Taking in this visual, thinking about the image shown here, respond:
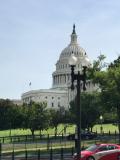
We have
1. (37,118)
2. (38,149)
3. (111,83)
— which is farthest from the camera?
(37,118)

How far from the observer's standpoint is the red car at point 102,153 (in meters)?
34.5

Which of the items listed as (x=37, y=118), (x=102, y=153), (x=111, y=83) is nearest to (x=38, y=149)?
(x=111, y=83)

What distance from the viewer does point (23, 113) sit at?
97812mm

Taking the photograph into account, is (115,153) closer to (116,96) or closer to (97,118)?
(116,96)

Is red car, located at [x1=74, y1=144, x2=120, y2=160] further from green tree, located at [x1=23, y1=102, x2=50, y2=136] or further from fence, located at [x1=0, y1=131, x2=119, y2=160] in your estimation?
green tree, located at [x1=23, y1=102, x2=50, y2=136]

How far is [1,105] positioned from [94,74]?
245 feet

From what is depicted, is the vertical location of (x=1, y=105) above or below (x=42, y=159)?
above

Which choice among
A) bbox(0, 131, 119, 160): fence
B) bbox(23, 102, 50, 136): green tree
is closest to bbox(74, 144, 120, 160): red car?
bbox(0, 131, 119, 160): fence

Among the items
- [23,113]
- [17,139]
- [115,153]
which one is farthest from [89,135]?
[115,153]

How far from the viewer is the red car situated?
34478 mm

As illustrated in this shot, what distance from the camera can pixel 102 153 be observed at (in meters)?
35.1

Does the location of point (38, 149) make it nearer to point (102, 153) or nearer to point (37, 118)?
point (102, 153)

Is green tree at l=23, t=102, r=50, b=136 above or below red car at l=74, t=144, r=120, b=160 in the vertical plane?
above

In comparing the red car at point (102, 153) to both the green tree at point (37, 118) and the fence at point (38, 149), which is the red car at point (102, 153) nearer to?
the fence at point (38, 149)
